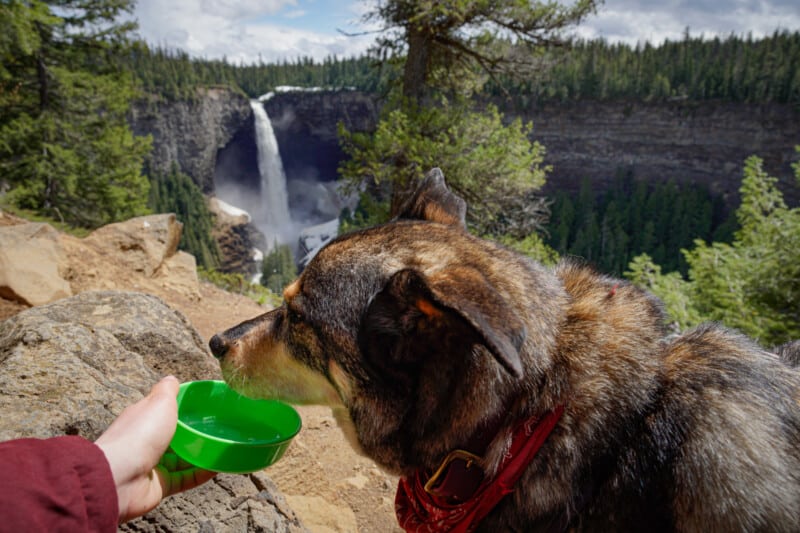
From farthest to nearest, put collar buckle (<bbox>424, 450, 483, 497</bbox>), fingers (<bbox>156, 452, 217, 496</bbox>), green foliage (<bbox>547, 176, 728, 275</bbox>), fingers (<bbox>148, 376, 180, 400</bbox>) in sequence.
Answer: green foliage (<bbox>547, 176, 728, 275</bbox>) → fingers (<bbox>156, 452, 217, 496</bbox>) → fingers (<bbox>148, 376, 180, 400</bbox>) → collar buckle (<bbox>424, 450, 483, 497</bbox>)

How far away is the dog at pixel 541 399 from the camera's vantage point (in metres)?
1.75

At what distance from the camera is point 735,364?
201 centimetres

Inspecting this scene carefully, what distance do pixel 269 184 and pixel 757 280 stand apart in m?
82.4

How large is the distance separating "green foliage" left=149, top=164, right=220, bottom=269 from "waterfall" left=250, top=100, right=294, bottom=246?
41.5ft

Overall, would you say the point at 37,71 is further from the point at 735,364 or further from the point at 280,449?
the point at 735,364

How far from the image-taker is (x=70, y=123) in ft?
60.8

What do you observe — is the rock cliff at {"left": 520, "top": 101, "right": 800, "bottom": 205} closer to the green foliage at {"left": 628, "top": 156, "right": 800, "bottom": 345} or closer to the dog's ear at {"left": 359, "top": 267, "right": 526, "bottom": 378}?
the green foliage at {"left": 628, "top": 156, "right": 800, "bottom": 345}

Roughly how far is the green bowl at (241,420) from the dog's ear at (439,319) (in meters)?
0.69

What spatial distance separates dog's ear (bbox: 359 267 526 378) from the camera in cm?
148

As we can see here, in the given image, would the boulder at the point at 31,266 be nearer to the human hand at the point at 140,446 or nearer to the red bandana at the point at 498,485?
the human hand at the point at 140,446

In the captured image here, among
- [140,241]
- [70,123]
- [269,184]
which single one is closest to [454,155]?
[140,241]

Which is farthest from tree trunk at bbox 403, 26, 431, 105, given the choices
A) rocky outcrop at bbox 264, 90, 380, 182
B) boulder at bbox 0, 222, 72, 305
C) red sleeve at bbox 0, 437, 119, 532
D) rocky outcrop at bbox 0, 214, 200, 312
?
rocky outcrop at bbox 264, 90, 380, 182

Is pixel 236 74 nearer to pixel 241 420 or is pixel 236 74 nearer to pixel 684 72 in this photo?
pixel 684 72

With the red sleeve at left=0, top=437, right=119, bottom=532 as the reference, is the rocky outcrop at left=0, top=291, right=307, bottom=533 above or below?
below
